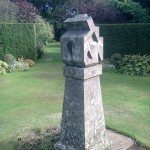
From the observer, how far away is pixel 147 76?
39.8 feet

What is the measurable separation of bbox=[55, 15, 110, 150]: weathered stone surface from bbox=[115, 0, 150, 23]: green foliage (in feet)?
44.1

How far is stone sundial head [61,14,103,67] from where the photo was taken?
12.4 feet

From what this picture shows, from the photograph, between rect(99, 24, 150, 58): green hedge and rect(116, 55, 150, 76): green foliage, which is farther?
rect(99, 24, 150, 58): green hedge

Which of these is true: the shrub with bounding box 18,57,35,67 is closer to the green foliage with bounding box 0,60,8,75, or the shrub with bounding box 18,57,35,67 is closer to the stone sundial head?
the green foliage with bounding box 0,60,8,75

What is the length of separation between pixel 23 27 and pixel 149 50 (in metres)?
8.07

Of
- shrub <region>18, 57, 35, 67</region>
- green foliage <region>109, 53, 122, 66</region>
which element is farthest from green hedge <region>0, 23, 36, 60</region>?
green foliage <region>109, 53, 122, 66</region>

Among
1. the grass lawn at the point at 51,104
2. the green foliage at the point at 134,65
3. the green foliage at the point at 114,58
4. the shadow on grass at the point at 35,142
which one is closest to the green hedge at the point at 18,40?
the grass lawn at the point at 51,104

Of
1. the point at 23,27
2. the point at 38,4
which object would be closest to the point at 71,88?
the point at 23,27

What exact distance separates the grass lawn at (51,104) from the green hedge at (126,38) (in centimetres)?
317

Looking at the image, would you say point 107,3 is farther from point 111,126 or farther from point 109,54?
point 111,126

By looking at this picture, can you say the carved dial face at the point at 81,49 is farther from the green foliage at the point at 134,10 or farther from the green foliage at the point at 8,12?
the green foliage at the point at 8,12

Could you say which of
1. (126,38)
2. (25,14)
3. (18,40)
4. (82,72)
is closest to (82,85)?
(82,72)

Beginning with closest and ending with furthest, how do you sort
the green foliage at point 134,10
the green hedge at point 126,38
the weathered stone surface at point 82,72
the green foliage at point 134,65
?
1. the weathered stone surface at point 82,72
2. the green foliage at point 134,65
3. the green hedge at point 126,38
4. the green foliage at point 134,10

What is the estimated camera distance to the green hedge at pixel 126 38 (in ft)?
47.4
